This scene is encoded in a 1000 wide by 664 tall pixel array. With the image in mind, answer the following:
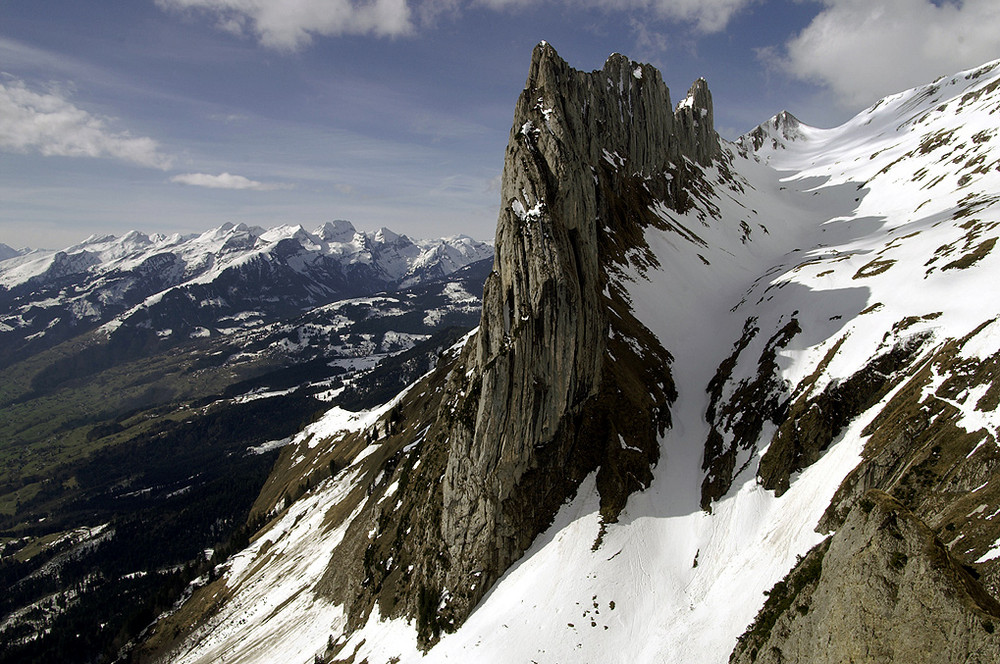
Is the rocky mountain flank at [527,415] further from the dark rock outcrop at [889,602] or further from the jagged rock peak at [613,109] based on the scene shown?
the dark rock outcrop at [889,602]

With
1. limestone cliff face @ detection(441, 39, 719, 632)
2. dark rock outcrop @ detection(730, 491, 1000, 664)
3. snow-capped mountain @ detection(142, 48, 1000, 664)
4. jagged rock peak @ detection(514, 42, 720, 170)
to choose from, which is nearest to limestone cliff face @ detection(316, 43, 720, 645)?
limestone cliff face @ detection(441, 39, 719, 632)

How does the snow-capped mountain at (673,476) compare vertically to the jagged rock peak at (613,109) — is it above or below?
below

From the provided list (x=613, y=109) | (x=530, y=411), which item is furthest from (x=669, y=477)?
(x=613, y=109)

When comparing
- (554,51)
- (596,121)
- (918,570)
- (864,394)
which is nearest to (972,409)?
(864,394)

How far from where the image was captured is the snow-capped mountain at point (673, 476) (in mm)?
21719

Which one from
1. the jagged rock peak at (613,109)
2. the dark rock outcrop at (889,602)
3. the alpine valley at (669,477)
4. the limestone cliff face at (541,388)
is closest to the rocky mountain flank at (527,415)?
the limestone cliff face at (541,388)

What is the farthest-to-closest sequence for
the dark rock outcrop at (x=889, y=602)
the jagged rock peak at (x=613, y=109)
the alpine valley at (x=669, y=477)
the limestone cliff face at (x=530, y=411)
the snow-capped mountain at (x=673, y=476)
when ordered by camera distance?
the jagged rock peak at (x=613, y=109) < the limestone cliff face at (x=530, y=411) < the alpine valley at (x=669, y=477) < the snow-capped mountain at (x=673, y=476) < the dark rock outcrop at (x=889, y=602)

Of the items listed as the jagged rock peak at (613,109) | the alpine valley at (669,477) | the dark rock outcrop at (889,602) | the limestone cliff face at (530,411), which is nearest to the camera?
the dark rock outcrop at (889,602)

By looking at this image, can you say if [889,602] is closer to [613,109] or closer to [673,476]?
[673,476]

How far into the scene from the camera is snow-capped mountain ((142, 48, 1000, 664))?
2172cm

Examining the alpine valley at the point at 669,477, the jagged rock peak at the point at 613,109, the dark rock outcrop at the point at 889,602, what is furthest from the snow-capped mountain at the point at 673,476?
the jagged rock peak at the point at 613,109

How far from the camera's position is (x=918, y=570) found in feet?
52.5

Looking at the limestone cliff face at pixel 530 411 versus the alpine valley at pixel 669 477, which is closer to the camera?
the alpine valley at pixel 669 477

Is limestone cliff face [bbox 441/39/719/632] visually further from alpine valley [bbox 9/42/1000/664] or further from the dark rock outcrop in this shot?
the dark rock outcrop
